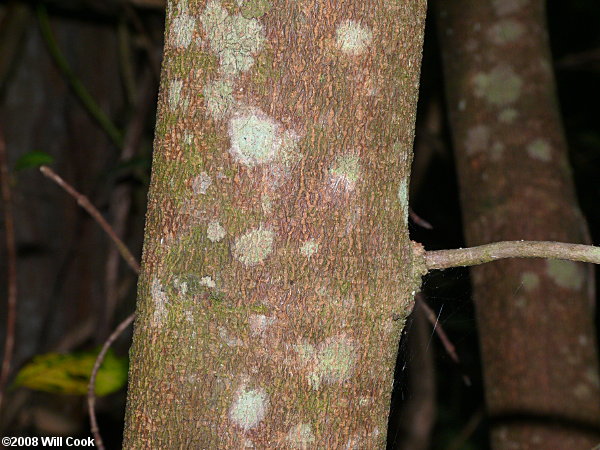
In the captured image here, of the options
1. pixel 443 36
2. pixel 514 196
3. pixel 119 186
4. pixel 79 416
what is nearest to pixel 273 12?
pixel 514 196

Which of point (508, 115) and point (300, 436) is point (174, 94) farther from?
point (508, 115)

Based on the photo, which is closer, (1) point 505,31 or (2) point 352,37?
(2) point 352,37

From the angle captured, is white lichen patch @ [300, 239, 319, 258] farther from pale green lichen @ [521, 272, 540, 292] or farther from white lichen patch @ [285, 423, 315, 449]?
pale green lichen @ [521, 272, 540, 292]

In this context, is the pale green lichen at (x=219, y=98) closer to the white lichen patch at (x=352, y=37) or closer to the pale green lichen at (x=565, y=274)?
the white lichen patch at (x=352, y=37)

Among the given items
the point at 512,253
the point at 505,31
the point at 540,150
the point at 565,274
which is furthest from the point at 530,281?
the point at 512,253

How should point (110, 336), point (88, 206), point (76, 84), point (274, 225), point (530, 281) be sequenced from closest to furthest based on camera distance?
point (274, 225) < point (110, 336) < point (88, 206) < point (530, 281) < point (76, 84)

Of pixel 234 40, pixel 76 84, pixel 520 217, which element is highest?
pixel 76 84

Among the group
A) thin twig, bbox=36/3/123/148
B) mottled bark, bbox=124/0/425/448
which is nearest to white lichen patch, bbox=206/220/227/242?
mottled bark, bbox=124/0/425/448
